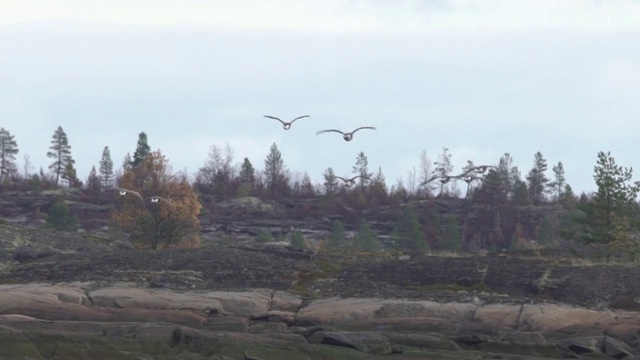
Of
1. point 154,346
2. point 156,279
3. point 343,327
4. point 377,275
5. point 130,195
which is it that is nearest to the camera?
point 154,346

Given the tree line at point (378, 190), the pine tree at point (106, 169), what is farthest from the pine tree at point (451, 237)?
the pine tree at point (106, 169)

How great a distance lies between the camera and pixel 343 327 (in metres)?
48.3

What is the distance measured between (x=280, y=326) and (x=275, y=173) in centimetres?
11814

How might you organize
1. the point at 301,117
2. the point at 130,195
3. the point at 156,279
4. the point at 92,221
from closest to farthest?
1. the point at 156,279
2. the point at 301,117
3. the point at 130,195
4. the point at 92,221

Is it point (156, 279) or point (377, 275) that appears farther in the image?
point (377, 275)

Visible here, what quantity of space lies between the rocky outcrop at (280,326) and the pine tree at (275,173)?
108m

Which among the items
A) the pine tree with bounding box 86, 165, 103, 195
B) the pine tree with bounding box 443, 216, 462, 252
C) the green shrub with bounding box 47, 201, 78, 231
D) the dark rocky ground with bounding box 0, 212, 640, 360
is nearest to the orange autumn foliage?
the dark rocky ground with bounding box 0, 212, 640, 360

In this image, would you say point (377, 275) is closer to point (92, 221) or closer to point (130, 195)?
point (130, 195)

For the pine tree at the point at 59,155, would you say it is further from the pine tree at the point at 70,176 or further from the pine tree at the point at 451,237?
the pine tree at the point at 451,237

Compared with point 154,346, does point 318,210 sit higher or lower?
higher

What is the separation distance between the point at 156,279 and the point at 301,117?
1345 centimetres

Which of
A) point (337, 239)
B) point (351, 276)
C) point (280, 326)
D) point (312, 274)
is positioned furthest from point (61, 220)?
point (280, 326)

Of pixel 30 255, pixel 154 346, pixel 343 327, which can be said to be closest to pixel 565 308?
pixel 343 327

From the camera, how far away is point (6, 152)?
6644 inches
